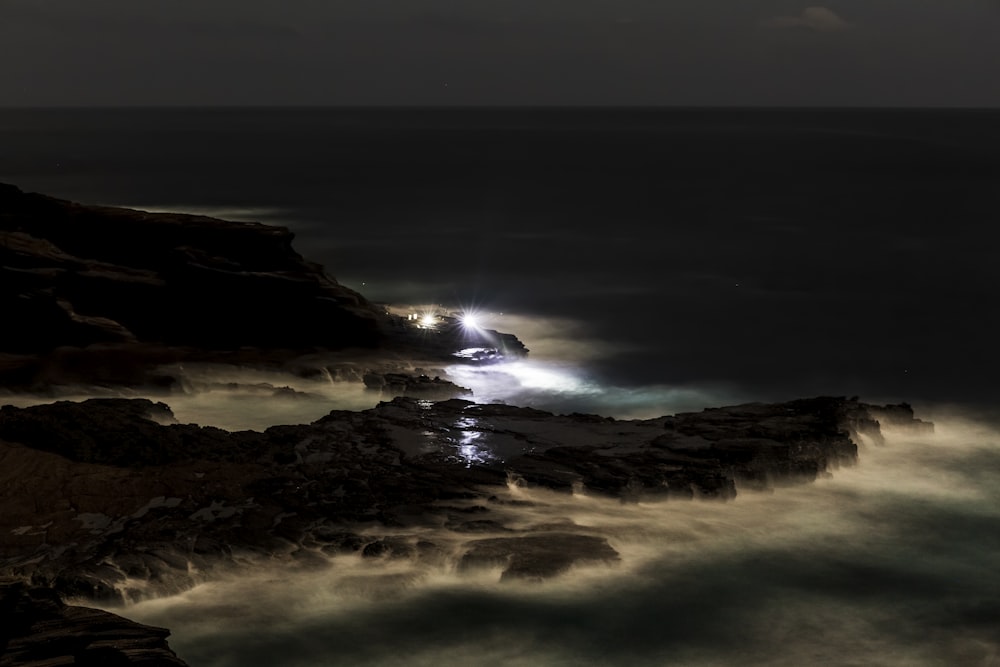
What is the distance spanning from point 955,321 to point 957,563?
2355 cm

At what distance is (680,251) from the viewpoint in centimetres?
6006

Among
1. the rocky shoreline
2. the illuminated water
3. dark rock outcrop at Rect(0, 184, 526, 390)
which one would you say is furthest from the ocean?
dark rock outcrop at Rect(0, 184, 526, 390)

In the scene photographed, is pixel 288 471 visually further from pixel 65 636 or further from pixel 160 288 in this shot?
pixel 160 288

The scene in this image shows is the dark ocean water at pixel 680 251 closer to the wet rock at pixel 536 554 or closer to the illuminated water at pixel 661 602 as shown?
the illuminated water at pixel 661 602

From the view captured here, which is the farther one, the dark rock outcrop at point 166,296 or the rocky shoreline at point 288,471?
the dark rock outcrop at point 166,296

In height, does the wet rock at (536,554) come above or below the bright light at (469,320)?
below

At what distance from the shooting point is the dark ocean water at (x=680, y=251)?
3556 centimetres

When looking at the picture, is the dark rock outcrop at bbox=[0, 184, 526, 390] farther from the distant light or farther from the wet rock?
the wet rock

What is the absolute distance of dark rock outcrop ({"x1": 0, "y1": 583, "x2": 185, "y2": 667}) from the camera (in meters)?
12.0

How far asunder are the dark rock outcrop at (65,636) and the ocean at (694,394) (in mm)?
3088

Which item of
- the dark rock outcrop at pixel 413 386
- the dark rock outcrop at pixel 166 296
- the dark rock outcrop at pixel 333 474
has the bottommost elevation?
the dark rock outcrop at pixel 333 474

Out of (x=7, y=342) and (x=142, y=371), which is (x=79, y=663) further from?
(x=7, y=342)

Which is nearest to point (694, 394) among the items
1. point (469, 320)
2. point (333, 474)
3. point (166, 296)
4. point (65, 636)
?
point (469, 320)

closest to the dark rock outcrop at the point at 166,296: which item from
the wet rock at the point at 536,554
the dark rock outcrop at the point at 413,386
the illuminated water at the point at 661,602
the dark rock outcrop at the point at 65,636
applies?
the dark rock outcrop at the point at 413,386
